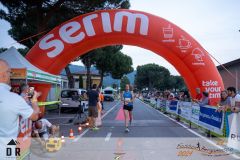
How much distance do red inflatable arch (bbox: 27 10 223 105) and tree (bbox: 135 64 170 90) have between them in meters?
102

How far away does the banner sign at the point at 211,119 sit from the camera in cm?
1136

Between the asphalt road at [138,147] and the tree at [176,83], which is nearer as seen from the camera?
the asphalt road at [138,147]

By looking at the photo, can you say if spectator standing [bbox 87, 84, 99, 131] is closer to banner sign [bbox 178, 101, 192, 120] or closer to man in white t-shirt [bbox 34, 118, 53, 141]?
banner sign [bbox 178, 101, 192, 120]

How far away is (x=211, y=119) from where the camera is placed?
40.5 feet

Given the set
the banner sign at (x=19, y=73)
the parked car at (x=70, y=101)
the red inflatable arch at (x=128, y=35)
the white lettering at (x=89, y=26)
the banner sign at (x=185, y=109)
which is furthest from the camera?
the parked car at (x=70, y=101)

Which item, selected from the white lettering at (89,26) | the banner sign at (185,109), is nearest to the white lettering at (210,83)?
the banner sign at (185,109)

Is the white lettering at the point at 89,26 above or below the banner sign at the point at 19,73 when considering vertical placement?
above

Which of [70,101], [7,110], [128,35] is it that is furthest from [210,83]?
[7,110]

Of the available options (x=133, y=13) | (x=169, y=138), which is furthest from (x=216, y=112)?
(x=133, y=13)

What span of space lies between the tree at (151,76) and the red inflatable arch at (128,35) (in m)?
102

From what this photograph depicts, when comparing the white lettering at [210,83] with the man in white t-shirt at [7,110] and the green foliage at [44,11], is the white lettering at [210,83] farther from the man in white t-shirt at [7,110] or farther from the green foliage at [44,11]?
the man in white t-shirt at [7,110]

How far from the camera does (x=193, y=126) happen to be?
54.2 feet

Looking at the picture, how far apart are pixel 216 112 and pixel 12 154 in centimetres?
904

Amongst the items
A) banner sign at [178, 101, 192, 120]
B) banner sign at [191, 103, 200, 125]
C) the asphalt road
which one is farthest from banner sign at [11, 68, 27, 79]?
banner sign at [178, 101, 192, 120]
